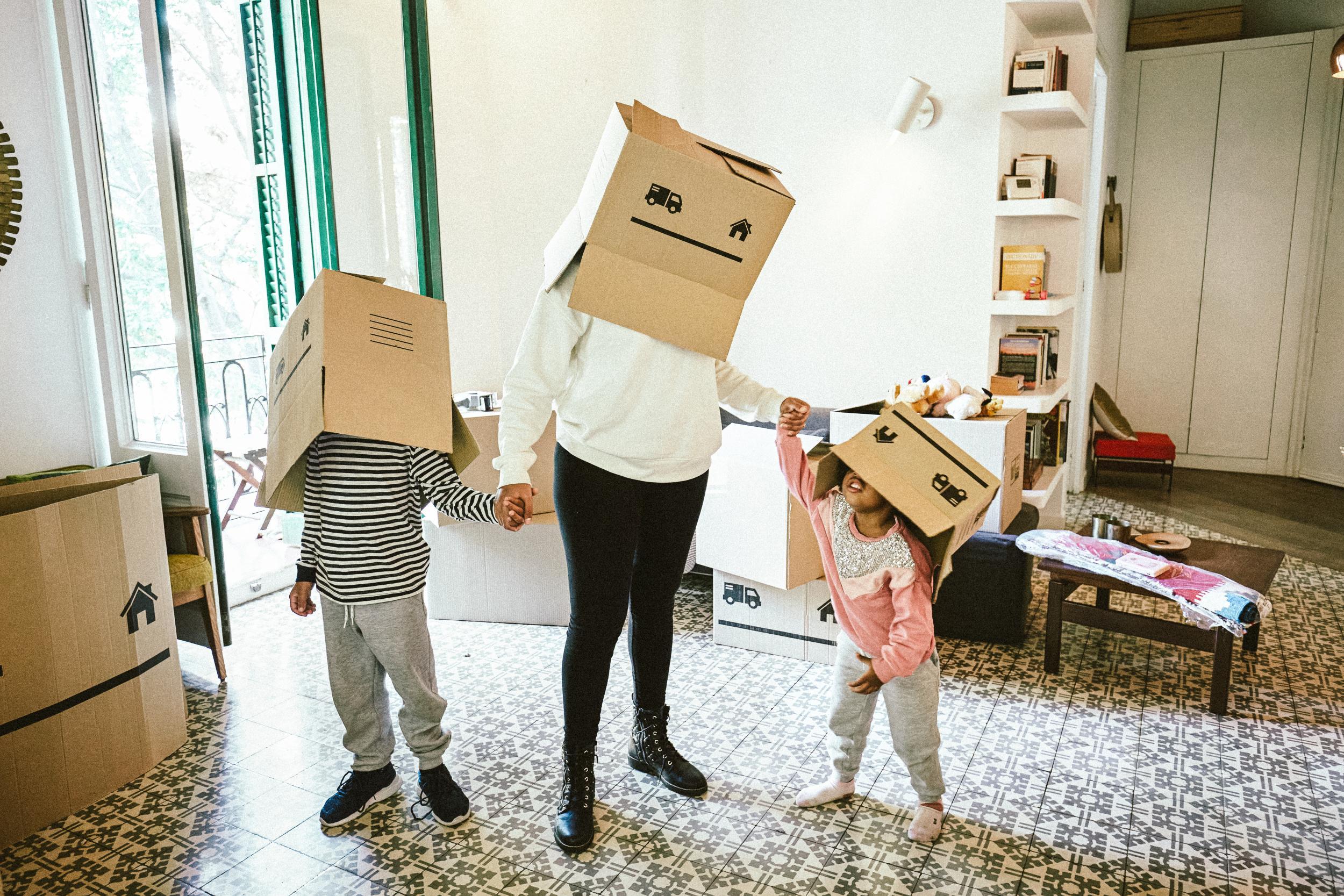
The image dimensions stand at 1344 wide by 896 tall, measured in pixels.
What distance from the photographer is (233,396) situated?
15.4ft

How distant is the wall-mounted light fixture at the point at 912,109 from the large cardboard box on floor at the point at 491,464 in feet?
5.80

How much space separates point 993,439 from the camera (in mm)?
2906

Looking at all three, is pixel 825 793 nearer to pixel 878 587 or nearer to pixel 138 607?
pixel 878 587

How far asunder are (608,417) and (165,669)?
4.44ft

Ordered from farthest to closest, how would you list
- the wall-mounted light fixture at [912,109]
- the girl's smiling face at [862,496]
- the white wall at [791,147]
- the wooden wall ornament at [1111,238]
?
the wooden wall ornament at [1111,238]
the white wall at [791,147]
the wall-mounted light fixture at [912,109]
the girl's smiling face at [862,496]

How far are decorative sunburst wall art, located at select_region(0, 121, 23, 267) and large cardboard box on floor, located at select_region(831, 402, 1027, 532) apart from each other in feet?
8.04

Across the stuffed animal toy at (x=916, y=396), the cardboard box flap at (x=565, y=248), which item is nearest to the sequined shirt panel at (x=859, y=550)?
the cardboard box flap at (x=565, y=248)

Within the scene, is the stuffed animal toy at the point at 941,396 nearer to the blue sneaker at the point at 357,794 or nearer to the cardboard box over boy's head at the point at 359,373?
the cardboard box over boy's head at the point at 359,373

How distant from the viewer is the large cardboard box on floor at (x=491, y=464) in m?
3.00

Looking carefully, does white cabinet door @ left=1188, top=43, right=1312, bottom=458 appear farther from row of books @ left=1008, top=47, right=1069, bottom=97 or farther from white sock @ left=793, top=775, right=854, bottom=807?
white sock @ left=793, top=775, right=854, bottom=807

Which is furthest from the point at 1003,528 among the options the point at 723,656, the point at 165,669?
the point at 165,669

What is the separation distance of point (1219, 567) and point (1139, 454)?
2.68 metres

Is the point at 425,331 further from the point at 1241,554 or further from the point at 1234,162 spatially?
the point at 1234,162

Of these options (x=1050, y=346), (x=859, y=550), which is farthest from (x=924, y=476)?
(x=1050, y=346)
